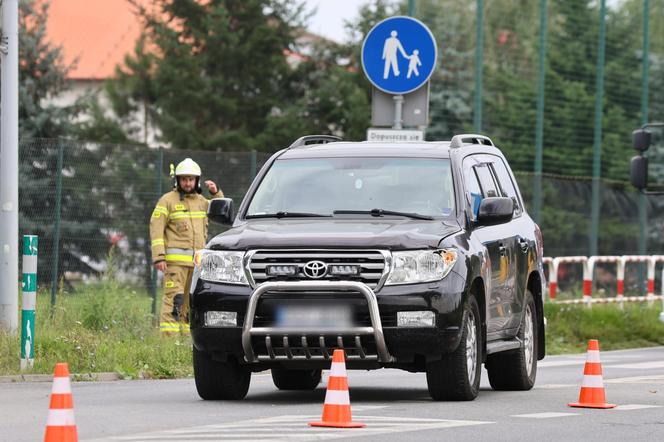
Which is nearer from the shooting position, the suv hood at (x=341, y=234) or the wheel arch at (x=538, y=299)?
the suv hood at (x=341, y=234)

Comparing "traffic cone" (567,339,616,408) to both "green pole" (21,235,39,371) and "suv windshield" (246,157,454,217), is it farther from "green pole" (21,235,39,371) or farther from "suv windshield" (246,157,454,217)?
"green pole" (21,235,39,371)

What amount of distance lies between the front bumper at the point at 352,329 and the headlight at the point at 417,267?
0.05m

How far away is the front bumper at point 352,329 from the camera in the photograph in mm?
11539

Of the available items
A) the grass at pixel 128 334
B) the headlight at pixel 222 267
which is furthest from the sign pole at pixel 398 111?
the headlight at pixel 222 267

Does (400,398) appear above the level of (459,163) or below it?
below

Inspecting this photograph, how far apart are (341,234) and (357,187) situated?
1.17 meters

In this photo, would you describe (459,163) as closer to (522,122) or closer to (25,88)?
(25,88)

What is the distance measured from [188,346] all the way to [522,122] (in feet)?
86.0

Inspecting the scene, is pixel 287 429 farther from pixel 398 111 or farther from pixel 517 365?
pixel 398 111

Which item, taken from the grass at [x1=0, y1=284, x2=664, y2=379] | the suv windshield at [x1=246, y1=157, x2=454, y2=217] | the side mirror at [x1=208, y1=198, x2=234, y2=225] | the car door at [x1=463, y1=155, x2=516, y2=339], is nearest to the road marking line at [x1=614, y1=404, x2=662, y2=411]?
the car door at [x1=463, y1=155, x2=516, y2=339]

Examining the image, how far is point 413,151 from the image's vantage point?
1328 centimetres

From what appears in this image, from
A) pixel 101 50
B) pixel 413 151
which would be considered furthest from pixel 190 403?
pixel 101 50

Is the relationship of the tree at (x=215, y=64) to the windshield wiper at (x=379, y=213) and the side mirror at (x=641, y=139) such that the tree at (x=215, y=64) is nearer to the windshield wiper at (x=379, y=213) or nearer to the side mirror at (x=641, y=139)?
the side mirror at (x=641, y=139)

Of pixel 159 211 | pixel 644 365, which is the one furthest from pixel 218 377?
pixel 644 365
